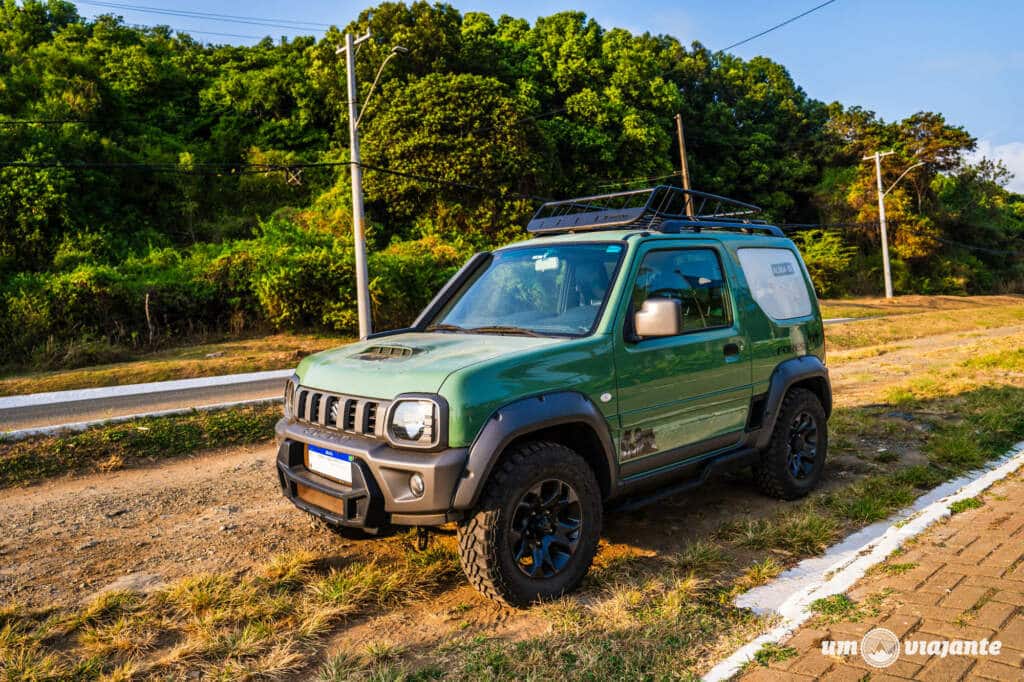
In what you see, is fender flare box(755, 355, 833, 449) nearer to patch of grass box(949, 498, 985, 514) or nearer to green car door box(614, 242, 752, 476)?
green car door box(614, 242, 752, 476)

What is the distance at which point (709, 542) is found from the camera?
4438 mm

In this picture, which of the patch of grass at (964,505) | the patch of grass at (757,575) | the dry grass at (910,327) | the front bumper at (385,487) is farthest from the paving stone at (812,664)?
the dry grass at (910,327)

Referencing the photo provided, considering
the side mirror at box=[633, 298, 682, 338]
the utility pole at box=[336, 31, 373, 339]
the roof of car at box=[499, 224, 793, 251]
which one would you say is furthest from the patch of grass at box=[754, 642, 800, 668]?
the utility pole at box=[336, 31, 373, 339]

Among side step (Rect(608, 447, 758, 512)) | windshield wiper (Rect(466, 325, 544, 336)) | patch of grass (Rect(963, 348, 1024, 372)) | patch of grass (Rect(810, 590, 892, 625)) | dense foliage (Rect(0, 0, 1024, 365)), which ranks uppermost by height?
dense foliage (Rect(0, 0, 1024, 365))

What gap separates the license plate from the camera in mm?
3506

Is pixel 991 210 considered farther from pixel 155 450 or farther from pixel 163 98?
pixel 155 450

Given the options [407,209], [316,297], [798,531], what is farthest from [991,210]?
[798,531]

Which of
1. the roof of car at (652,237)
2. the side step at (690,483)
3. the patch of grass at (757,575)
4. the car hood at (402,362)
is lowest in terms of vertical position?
the patch of grass at (757,575)

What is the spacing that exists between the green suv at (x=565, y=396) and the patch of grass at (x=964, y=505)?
96cm

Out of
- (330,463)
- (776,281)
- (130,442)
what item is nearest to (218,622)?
(330,463)

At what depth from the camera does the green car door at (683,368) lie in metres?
3.99

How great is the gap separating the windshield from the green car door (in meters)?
0.24

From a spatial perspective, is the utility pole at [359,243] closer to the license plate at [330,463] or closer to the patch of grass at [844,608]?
the license plate at [330,463]

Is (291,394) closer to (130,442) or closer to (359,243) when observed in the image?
(130,442)
